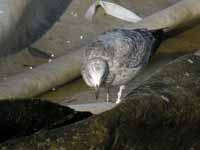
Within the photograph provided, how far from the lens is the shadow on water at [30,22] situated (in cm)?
651

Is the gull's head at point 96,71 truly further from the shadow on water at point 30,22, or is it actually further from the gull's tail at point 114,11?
the gull's tail at point 114,11

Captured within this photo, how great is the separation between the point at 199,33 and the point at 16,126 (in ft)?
14.2

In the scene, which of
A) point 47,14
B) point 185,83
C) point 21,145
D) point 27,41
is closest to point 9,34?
point 27,41

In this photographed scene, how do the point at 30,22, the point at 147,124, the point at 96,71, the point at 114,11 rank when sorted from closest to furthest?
the point at 147,124
the point at 96,71
the point at 30,22
the point at 114,11

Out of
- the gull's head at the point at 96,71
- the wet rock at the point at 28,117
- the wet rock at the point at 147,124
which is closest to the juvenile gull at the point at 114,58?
the gull's head at the point at 96,71

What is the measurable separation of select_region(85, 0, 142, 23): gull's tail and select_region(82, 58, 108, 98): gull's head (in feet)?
6.93

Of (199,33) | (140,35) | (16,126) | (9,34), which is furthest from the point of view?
(199,33)

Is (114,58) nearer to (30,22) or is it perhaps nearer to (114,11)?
(30,22)

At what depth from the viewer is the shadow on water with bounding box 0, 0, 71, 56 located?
651 centimetres

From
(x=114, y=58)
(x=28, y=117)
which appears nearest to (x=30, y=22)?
(x=114, y=58)

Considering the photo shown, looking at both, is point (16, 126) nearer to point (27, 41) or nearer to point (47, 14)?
point (27, 41)

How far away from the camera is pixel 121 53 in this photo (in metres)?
5.39

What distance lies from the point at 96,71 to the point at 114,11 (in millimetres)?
2404

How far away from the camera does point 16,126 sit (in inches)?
133
